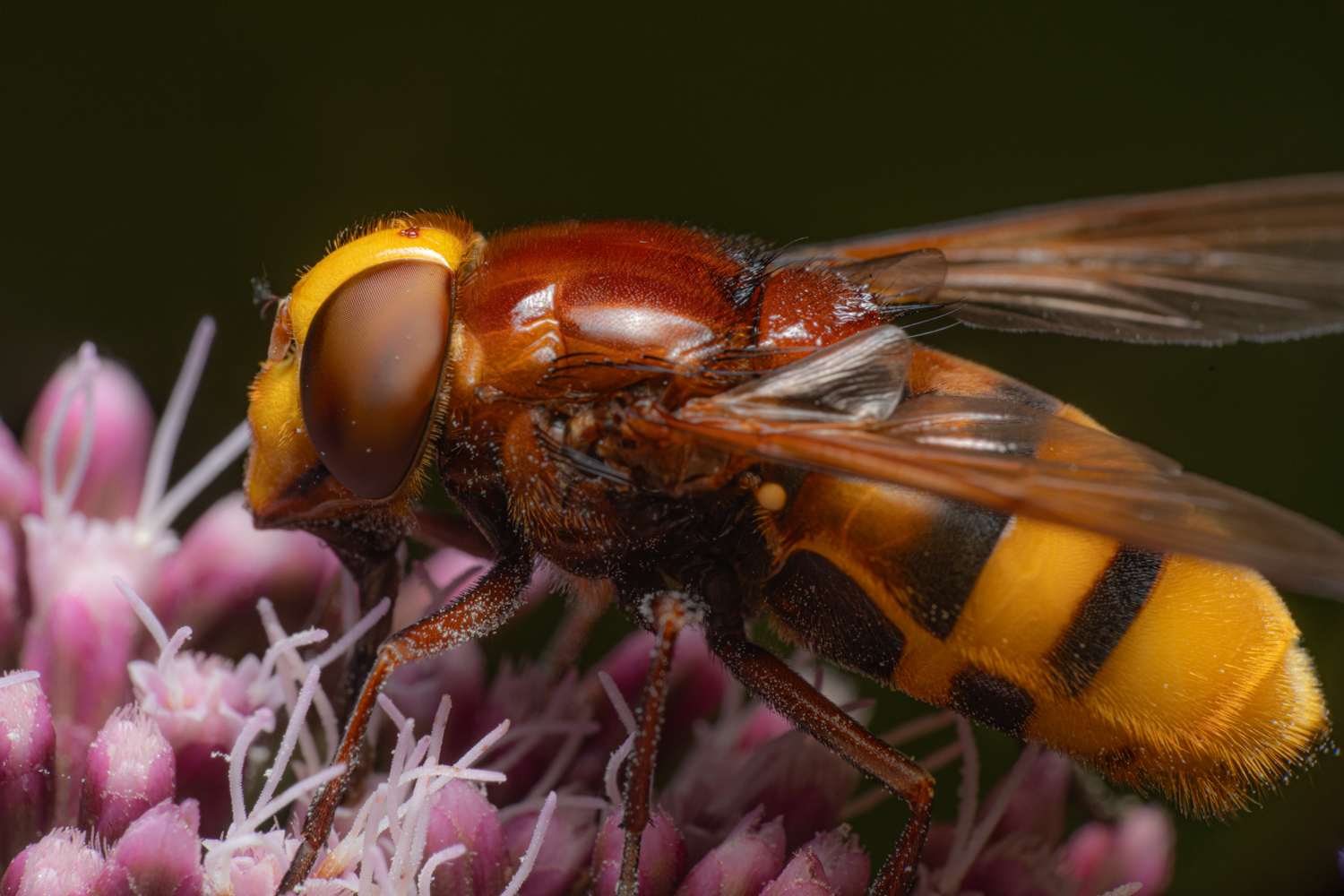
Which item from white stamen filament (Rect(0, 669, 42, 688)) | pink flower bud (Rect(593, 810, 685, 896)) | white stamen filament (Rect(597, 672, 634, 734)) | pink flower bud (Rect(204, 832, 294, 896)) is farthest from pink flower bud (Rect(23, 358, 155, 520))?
pink flower bud (Rect(593, 810, 685, 896))

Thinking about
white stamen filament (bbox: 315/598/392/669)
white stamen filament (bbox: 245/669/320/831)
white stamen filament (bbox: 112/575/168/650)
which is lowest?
white stamen filament (bbox: 245/669/320/831)

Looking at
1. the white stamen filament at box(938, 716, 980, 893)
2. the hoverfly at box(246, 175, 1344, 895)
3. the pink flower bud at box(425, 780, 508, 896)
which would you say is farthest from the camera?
the white stamen filament at box(938, 716, 980, 893)

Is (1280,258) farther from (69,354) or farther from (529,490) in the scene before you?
(69,354)

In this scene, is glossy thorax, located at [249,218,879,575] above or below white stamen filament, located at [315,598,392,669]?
above

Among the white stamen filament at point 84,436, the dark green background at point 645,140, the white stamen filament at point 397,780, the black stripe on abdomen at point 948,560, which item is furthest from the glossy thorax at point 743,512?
the dark green background at point 645,140

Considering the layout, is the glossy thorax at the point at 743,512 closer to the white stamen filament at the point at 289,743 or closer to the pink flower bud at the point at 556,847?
the white stamen filament at the point at 289,743

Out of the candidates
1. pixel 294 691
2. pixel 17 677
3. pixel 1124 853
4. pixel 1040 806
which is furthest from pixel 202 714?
pixel 1124 853

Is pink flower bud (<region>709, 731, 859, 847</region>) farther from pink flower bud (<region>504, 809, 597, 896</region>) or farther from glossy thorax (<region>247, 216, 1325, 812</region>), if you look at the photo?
glossy thorax (<region>247, 216, 1325, 812</region>)

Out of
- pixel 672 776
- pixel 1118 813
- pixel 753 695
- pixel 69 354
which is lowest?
pixel 1118 813

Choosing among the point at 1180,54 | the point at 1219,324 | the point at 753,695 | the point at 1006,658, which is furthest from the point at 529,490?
the point at 1180,54
